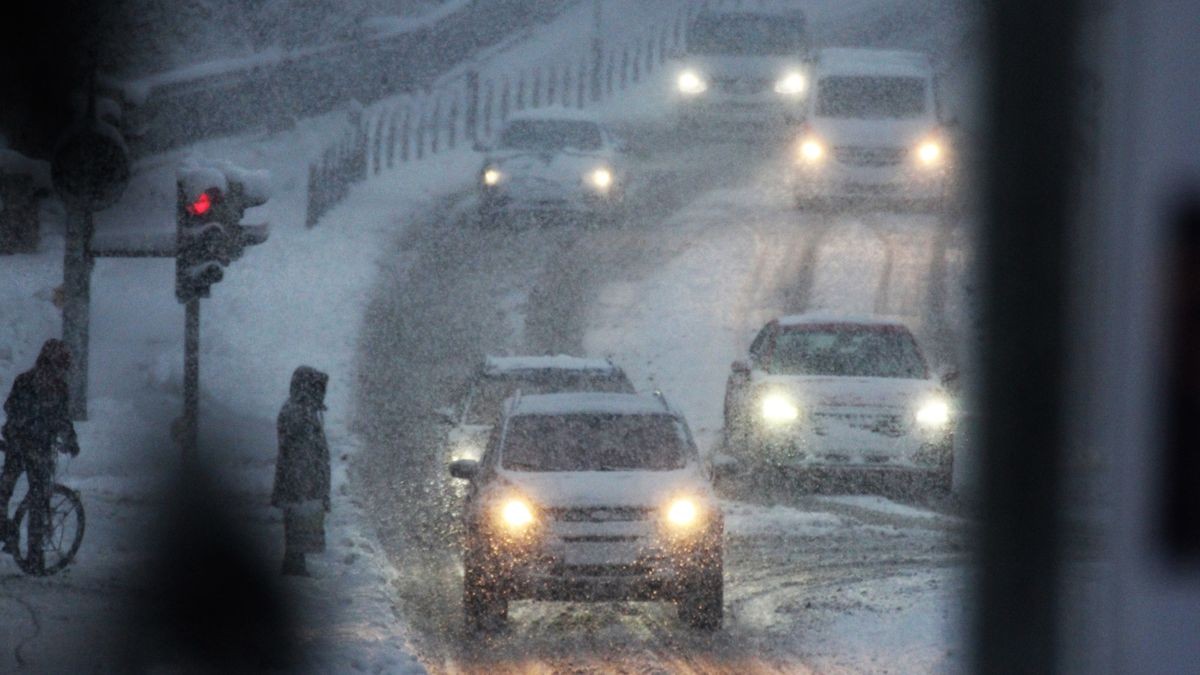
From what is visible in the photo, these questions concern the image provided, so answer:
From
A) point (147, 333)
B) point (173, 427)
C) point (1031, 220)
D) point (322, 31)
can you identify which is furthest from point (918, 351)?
point (322, 31)

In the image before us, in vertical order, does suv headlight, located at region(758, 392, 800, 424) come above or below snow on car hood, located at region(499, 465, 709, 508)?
above

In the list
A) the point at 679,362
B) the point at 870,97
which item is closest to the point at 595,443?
the point at 679,362

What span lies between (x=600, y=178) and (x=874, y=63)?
4651mm

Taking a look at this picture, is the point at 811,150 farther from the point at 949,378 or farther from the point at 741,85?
the point at 949,378

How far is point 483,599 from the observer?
34.8ft

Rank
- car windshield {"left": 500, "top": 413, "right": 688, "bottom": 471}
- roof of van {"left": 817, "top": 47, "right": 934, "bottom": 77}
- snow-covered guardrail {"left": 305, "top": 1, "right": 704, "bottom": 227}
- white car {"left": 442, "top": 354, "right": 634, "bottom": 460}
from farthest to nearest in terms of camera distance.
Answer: snow-covered guardrail {"left": 305, "top": 1, "right": 704, "bottom": 227}, roof of van {"left": 817, "top": 47, "right": 934, "bottom": 77}, white car {"left": 442, "top": 354, "right": 634, "bottom": 460}, car windshield {"left": 500, "top": 413, "right": 688, "bottom": 471}

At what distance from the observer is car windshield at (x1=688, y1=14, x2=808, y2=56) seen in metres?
33.6

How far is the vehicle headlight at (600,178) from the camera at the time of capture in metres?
26.9

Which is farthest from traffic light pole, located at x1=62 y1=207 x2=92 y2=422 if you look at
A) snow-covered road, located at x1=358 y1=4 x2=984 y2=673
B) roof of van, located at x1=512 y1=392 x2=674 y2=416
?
roof of van, located at x1=512 y1=392 x2=674 y2=416

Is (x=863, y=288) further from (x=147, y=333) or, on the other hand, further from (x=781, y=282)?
(x=147, y=333)

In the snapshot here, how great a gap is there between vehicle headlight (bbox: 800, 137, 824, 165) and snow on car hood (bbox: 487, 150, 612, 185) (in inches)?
123

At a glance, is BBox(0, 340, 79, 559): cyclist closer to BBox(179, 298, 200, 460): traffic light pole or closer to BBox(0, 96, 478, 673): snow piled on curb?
BBox(0, 96, 478, 673): snow piled on curb

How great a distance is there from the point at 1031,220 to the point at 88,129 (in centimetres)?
1247

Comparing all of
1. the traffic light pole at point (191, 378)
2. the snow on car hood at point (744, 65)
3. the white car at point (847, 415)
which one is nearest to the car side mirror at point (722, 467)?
the white car at point (847, 415)
